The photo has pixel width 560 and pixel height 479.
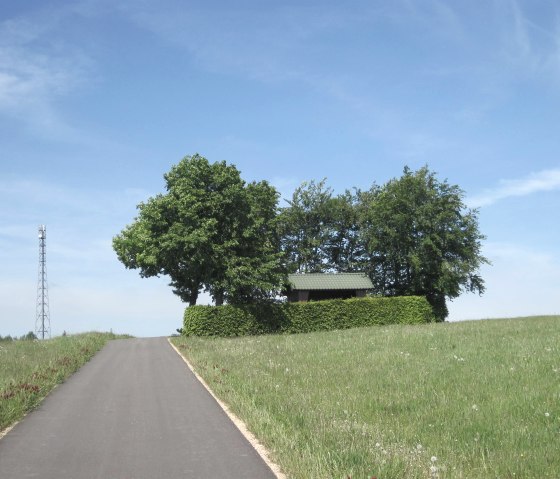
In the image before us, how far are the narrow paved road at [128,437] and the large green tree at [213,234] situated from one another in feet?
85.5

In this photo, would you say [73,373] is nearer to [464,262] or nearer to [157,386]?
[157,386]

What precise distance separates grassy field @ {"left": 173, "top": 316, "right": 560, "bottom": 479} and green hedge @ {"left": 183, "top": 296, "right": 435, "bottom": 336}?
16848mm

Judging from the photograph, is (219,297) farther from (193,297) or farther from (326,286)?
(326,286)

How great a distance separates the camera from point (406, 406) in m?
13.5

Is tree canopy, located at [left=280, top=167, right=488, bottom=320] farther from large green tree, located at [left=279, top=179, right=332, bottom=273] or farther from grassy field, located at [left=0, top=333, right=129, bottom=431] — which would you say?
grassy field, located at [left=0, top=333, right=129, bottom=431]

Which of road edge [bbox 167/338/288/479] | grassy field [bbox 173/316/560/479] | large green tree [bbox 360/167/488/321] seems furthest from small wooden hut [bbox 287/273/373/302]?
road edge [bbox 167/338/288/479]

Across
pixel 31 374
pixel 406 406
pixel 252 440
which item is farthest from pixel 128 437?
pixel 31 374

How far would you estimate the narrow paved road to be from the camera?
8.58 meters

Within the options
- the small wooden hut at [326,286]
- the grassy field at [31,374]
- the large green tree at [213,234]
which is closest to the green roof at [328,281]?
the small wooden hut at [326,286]

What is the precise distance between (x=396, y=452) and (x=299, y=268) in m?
69.1

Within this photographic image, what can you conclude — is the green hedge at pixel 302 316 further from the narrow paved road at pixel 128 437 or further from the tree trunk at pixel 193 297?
the narrow paved road at pixel 128 437

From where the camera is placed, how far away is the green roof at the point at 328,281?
58.2m

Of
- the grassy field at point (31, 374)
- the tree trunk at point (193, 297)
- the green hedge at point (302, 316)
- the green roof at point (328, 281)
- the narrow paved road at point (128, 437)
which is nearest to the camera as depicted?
the narrow paved road at point (128, 437)

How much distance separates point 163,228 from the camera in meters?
46.2
